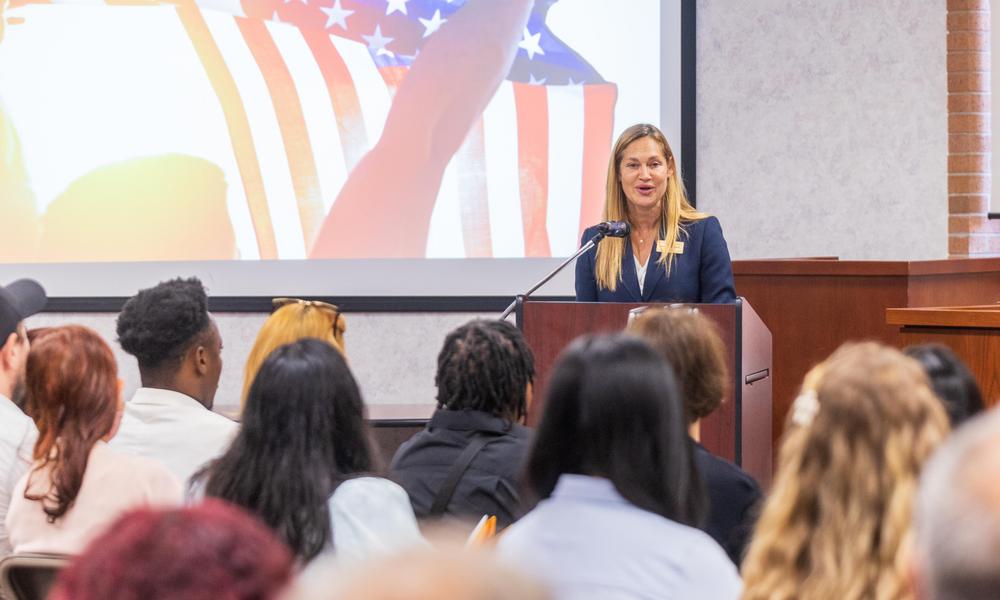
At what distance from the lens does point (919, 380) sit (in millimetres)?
1453

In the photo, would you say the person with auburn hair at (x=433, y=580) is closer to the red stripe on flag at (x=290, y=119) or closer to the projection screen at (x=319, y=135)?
the projection screen at (x=319, y=135)

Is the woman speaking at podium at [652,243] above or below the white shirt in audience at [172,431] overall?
above

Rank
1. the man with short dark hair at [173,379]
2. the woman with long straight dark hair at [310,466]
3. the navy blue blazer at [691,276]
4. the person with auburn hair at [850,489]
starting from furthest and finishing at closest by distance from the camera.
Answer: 1. the navy blue blazer at [691,276]
2. the man with short dark hair at [173,379]
3. the woman with long straight dark hair at [310,466]
4. the person with auburn hair at [850,489]

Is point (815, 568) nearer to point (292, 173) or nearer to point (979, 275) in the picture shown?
point (979, 275)

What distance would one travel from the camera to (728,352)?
2.89 m

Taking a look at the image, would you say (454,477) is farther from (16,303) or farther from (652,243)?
(652,243)

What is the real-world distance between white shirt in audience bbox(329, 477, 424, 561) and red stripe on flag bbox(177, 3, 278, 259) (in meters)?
3.70

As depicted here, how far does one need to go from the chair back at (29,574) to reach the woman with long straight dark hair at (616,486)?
2.68ft

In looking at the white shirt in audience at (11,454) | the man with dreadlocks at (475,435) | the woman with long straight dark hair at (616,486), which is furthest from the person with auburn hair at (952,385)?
the white shirt in audience at (11,454)

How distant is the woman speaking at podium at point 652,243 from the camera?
11.0 ft

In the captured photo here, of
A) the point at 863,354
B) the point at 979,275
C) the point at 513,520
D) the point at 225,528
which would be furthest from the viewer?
the point at 979,275

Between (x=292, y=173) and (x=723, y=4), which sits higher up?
(x=723, y=4)

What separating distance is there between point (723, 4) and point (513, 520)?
3784 millimetres

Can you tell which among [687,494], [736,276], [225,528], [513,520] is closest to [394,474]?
[513,520]
